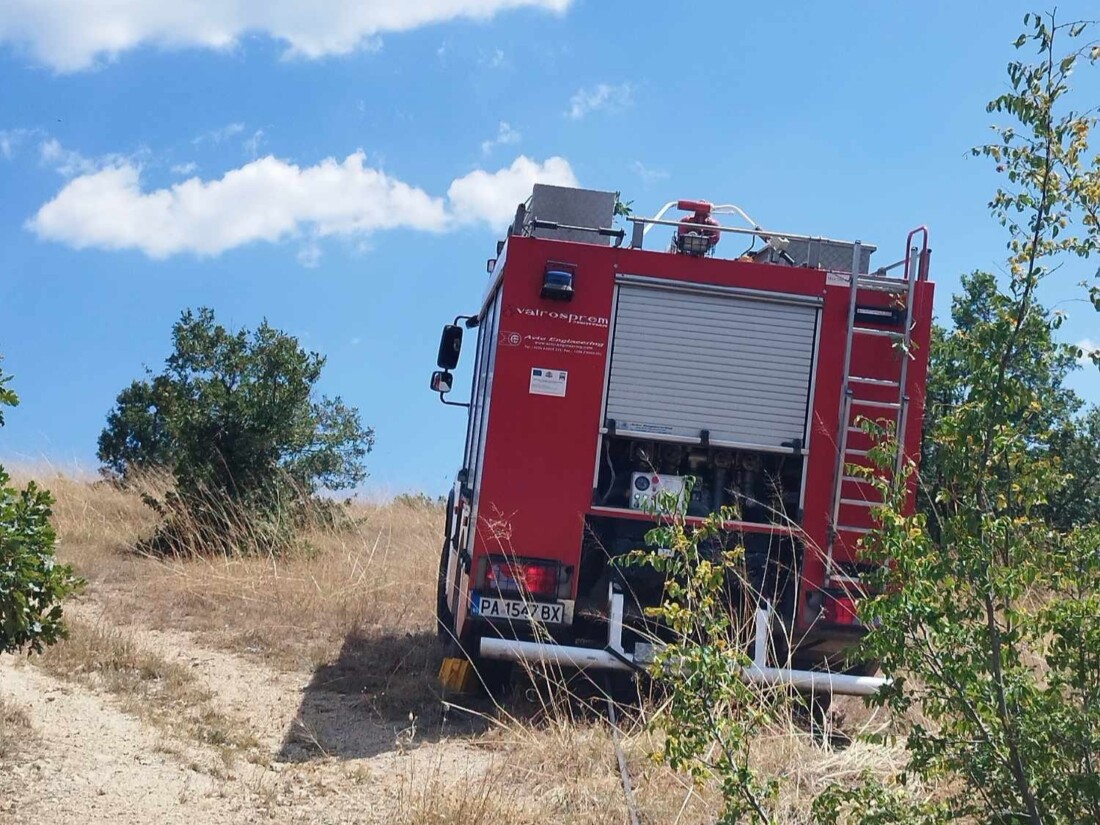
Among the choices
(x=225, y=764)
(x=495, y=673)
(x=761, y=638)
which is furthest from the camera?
(x=495, y=673)

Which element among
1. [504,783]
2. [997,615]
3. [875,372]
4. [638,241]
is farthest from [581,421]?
[997,615]

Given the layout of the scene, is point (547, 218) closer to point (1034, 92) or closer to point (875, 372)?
point (875, 372)

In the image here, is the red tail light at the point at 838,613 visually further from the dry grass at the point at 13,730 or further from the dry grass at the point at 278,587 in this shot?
the dry grass at the point at 13,730

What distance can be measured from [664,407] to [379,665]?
3144mm

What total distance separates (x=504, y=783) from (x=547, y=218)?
377 cm

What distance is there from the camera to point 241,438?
14789 mm

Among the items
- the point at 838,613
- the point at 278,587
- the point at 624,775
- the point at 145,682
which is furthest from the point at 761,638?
the point at 278,587

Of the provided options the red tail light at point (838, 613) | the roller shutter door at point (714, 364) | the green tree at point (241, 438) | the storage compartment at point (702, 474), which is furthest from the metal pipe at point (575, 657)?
the green tree at point (241, 438)

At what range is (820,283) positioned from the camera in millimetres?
7859

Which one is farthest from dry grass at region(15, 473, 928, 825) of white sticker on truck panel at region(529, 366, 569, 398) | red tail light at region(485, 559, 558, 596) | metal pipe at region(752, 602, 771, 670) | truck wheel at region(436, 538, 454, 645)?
white sticker on truck panel at region(529, 366, 569, 398)

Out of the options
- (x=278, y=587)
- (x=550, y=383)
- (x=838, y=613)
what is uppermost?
(x=550, y=383)

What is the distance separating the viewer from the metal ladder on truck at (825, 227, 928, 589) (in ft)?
25.2

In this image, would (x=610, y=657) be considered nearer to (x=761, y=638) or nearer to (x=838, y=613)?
(x=761, y=638)

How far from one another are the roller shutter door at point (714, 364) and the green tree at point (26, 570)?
3454 mm
